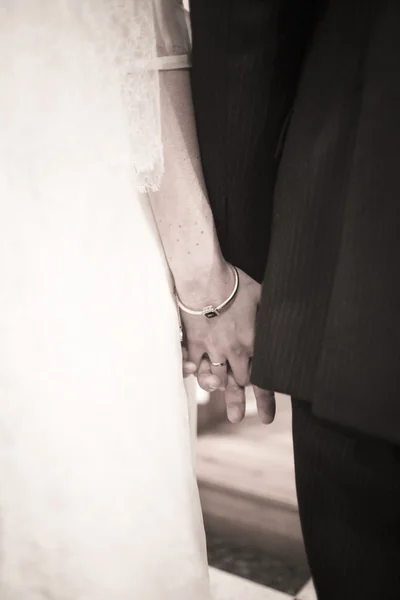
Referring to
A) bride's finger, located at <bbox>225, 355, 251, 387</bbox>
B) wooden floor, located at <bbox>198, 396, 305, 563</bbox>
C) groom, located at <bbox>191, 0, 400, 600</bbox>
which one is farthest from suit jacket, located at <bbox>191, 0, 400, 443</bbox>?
wooden floor, located at <bbox>198, 396, 305, 563</bbox>

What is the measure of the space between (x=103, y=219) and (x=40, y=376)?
185mm

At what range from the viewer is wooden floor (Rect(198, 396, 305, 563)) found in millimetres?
1160

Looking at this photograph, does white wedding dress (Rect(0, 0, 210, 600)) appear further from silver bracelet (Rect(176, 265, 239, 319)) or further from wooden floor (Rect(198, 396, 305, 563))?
wooden floor (Rect(198, 396, 305, 563))

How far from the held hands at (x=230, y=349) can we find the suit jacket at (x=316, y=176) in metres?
0.07

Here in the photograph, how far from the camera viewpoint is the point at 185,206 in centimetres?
59

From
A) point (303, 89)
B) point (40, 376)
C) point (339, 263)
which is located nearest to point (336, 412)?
point (339, 263)

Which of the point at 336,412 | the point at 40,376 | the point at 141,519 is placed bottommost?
the point at 141,519

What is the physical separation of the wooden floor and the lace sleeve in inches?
33.6

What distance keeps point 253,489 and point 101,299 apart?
710 millimetres

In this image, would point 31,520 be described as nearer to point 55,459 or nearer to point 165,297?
point 55,459

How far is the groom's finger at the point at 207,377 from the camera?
2.17ft

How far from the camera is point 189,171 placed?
584 mm

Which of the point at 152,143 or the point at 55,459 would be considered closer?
the point at 152,143

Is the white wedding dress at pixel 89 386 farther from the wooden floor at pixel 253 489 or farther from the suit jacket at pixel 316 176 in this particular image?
the wooden floor at pixel 253 489
